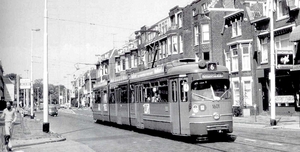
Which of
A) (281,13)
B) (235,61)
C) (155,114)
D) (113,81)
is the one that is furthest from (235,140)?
(235,61)

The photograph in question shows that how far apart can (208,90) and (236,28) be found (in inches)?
936

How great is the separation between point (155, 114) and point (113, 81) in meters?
8.05

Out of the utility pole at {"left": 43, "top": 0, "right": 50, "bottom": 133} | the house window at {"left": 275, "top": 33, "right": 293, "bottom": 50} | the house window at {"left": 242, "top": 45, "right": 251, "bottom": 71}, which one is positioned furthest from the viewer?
the house window at {"left": 242, "top": 45, "right": 251, "bottom": 71}

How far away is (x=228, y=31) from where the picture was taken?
3809 centimetres

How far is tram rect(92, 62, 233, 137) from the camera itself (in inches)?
567

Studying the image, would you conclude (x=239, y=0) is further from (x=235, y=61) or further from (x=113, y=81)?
(x=113, y=81)

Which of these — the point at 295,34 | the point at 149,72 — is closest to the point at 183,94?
the point at 149,72

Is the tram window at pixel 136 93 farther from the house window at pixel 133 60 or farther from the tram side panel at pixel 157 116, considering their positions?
the house window at pixel 133 60

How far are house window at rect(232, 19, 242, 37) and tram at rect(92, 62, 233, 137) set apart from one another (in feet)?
64.5

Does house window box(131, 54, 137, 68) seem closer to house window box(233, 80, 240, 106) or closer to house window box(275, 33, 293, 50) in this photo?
house window box(233, 80, 240, 106)

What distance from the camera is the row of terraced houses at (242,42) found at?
29.1 meters

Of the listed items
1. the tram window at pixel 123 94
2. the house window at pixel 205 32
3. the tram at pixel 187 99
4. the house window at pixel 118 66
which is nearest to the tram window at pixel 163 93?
the tram at pixel 187 99

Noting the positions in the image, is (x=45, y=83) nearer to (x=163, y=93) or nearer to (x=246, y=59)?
(x=163, y=93)

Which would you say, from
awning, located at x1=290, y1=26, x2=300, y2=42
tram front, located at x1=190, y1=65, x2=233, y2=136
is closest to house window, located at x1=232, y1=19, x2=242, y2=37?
awning, located at x1=290, y1=26, x2=300, y2=42
